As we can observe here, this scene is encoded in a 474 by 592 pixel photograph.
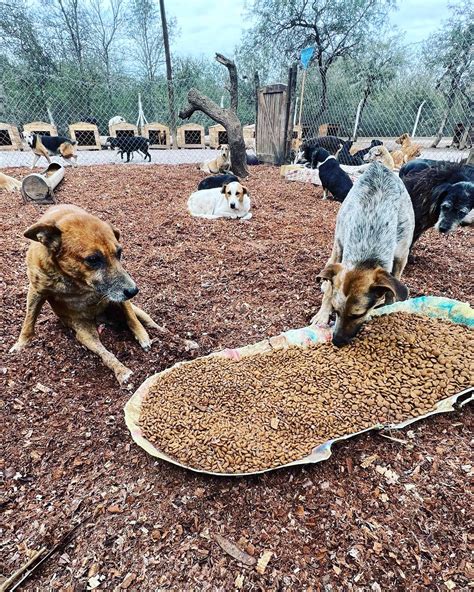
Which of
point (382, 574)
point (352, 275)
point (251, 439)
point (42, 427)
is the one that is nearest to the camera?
point (382, 574)

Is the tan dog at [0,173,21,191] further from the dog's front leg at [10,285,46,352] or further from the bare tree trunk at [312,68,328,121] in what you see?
the bare tree trunk at [312,68,328,121]

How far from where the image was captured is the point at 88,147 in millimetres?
17828

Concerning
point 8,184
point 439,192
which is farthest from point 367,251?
point 8,184

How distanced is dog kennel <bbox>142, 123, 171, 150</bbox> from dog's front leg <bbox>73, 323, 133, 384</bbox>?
1808cm

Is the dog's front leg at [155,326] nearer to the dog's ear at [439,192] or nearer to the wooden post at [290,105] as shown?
the dog's ear at [439,192]

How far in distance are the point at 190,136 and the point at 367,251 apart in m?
19.2

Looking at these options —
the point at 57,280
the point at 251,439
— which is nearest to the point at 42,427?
the point at 57,280

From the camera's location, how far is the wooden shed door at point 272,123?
39.9ft

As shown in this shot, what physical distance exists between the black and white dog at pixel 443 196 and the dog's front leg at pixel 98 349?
12.8 feet

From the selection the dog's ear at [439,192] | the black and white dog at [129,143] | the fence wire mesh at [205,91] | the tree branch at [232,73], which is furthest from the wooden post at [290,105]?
the dog's ear at [439,192]

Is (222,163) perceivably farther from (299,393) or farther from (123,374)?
(299,393)

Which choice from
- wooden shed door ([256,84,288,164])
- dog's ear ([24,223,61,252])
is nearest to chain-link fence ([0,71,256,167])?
wooden shed door ([256,84,288,164])

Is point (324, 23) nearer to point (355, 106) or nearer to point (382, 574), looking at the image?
point (355, 106)

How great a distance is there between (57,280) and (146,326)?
93 cm
